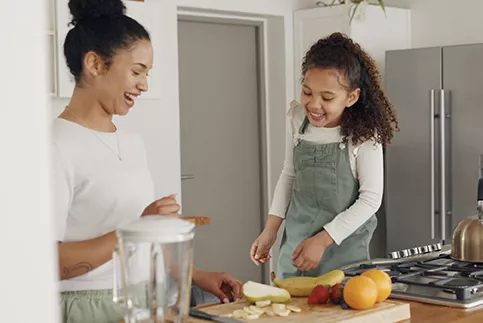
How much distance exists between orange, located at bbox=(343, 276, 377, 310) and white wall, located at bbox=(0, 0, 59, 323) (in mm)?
1039

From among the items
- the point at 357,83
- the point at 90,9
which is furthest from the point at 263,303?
the point at 357,83

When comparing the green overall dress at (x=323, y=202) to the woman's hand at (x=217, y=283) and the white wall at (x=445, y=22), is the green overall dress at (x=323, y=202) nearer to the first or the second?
the woman's hand at (x=217, y=283)

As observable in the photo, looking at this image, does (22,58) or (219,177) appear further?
(219,177)

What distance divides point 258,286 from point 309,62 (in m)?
0.89

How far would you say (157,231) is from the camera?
1.30 meters

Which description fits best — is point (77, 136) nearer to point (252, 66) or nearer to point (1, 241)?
point (1, 241)

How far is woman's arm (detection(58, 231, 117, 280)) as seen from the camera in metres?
1.59

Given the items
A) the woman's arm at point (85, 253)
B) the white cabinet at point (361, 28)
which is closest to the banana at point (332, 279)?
the woman's arm at point (85, 253)

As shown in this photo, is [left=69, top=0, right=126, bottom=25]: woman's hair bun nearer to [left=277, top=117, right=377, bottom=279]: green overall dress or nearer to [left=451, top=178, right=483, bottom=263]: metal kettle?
[left=277, top=117, right=377, bottom=279]: green overall dress

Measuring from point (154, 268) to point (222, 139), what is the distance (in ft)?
12.4

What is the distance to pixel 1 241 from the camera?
0.78m

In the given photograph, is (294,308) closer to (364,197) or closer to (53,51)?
(364,197)

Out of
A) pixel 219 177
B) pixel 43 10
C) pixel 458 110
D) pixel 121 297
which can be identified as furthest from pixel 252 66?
pixel 43 10

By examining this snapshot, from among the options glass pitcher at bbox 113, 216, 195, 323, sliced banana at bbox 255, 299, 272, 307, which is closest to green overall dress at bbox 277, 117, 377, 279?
sliced banana at bbox 255, 299, 272, 307
